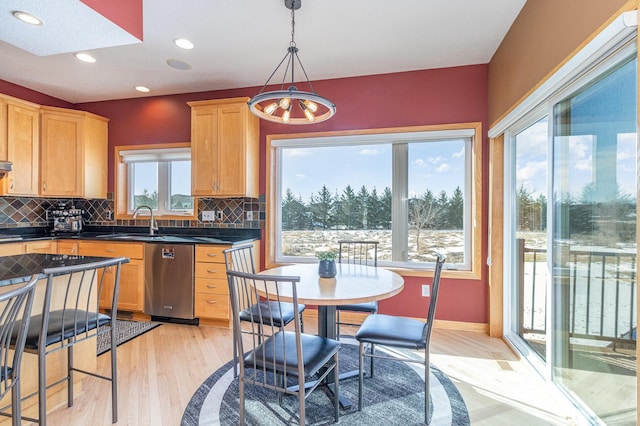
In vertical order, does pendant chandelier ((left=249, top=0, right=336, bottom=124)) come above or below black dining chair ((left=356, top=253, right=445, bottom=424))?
above

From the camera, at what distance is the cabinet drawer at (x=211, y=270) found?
133 inches

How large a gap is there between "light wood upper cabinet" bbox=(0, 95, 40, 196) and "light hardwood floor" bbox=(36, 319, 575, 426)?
2.38 metres

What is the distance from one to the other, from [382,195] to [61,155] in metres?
3.94

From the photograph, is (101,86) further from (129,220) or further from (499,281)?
(499,281)

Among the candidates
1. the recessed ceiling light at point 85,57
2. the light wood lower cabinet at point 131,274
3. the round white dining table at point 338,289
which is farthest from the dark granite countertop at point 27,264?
the recessed ceiling light at point 85,57

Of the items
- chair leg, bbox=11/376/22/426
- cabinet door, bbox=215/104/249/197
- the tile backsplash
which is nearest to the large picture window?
the tile backsplash

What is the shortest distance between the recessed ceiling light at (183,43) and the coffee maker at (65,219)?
9.60ft

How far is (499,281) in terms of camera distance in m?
3.06

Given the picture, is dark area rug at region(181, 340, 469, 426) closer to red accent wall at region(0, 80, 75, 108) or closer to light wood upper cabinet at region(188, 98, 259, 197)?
light wood upper cabinet at region(188, 98, 259, 197)

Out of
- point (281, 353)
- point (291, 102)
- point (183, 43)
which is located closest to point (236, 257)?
point (281, 353)

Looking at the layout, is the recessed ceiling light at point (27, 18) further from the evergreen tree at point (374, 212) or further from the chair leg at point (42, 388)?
the evergreen tree at point (374, 212)

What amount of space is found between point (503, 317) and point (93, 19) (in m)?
3.88

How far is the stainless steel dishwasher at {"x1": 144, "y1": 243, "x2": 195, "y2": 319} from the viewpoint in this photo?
342 cm

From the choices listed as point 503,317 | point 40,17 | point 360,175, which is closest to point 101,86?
point 40,17
